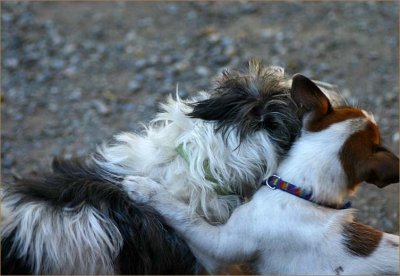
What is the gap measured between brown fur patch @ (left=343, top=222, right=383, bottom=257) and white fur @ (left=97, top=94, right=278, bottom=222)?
38cm

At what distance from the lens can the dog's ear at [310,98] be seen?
2.48 metres

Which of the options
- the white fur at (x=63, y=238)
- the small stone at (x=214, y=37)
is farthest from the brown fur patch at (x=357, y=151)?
the small stone at (x=214, y=37)

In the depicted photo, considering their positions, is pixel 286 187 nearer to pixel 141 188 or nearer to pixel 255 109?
pixel 255 109

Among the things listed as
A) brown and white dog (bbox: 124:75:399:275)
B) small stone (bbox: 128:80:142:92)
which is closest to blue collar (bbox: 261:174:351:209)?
brown and white dog (bbox: 124:75:399:275)

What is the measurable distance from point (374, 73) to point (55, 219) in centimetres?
332

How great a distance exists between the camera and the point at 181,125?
2.63m

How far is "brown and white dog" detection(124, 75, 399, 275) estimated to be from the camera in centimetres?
242

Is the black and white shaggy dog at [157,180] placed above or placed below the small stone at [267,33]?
above

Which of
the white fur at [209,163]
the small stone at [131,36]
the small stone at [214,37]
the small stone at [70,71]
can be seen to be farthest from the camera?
the small stone at [131,36]

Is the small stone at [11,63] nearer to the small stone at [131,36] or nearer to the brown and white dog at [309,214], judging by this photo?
the small stone at [131,36]

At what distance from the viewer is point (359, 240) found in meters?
2.46

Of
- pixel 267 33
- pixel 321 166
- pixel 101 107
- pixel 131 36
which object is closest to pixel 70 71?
pixel 101 107

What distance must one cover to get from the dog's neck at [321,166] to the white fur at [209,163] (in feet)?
0.31

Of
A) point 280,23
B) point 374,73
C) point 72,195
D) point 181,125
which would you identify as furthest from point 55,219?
point 280,23
